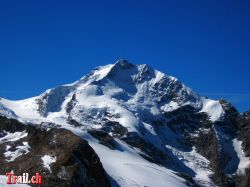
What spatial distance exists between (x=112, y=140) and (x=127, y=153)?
465 inches

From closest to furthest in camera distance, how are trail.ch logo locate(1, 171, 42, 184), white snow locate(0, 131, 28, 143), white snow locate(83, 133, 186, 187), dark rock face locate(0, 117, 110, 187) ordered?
trail.ch logo locate(1, 171, 42, 184), dark rock face locate(0, 117, 110, 187), white snow locate(83, 133, 186, 187), white snow locate(0, 131, 28, 143)

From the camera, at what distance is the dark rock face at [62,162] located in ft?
266

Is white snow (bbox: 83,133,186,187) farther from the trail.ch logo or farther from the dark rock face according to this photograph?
the trail.ch logo

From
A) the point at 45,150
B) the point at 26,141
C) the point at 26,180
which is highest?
the point at 26,141

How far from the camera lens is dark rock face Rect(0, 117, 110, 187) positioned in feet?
266

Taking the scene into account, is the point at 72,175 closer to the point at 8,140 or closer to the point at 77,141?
the point at 77,141

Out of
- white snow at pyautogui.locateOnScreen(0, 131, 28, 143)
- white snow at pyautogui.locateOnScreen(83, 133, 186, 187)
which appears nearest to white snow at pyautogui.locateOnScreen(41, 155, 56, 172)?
white snow at pyautogui.locateOnScreen(83, 133, 186, 187)

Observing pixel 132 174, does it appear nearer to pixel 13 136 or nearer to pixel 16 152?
pixel 16 152

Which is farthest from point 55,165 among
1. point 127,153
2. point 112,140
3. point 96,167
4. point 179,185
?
point 112,140

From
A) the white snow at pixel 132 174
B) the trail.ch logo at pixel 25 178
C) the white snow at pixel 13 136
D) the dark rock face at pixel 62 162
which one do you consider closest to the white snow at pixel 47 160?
the dark rock face at pixel 62 162

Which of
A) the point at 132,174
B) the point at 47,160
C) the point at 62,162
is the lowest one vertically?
the point at 62,162

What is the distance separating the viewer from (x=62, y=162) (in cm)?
8356

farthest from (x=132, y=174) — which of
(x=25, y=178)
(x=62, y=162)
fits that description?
(x=25, y=178)

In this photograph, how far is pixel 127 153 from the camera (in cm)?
15125
